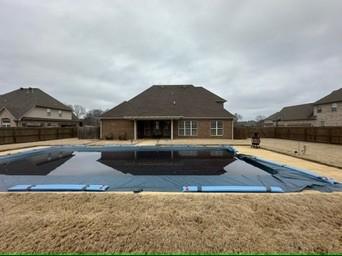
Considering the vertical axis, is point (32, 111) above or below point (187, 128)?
above

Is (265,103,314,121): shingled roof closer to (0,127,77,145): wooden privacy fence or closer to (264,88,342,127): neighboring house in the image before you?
(264,88,342,127): neighboring house

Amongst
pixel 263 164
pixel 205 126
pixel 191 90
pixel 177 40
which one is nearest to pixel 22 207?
pixel 263 164

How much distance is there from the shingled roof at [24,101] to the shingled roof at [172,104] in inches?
524

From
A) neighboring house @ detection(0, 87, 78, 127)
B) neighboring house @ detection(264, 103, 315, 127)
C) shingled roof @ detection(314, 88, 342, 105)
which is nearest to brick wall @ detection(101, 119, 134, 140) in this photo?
neighboring house @ detection(0, 87, 78, 127)

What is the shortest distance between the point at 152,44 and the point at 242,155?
13438 millimetres

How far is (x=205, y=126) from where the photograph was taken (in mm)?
24312

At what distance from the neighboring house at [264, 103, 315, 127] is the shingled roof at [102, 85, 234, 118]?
20.0 meters

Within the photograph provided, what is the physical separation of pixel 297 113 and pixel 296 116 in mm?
896

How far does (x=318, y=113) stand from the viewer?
34250mm

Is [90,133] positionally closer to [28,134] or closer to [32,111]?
[28,134]

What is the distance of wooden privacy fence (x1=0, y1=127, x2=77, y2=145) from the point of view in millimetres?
19359

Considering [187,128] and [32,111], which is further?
[32,111]

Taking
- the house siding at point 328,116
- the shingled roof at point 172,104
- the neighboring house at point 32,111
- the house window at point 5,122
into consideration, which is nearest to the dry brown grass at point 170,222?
the shingled roof at point 172,104

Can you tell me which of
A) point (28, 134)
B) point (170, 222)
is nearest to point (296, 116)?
point (28, 134)
